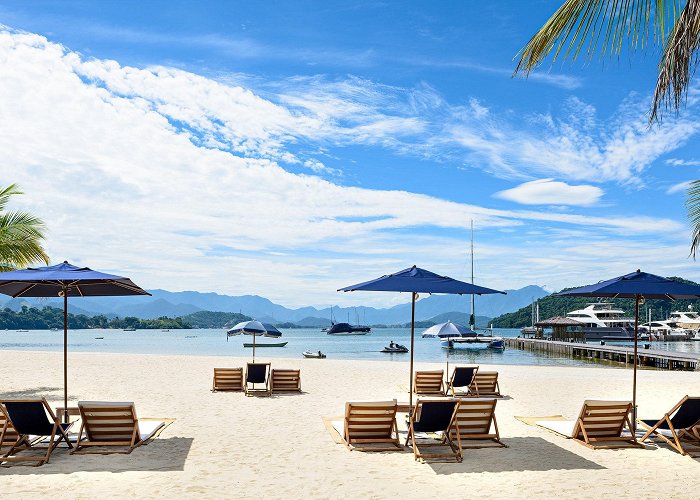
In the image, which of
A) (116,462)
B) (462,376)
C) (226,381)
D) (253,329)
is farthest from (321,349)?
(116,462)

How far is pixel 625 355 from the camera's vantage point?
46.7 meters

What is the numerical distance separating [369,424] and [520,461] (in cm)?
204

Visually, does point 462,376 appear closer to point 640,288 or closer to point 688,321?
point 640,288

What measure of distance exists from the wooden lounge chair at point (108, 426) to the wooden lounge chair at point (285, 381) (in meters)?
6.45

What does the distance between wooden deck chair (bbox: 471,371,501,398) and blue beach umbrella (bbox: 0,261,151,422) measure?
8.32 meters

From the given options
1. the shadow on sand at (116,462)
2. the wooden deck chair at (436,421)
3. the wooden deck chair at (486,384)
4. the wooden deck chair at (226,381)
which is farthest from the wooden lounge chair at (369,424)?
the wooden deck chair at (226,381)

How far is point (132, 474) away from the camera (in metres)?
6.97

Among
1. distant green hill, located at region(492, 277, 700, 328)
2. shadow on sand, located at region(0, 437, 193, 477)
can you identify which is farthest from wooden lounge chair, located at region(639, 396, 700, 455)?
distant green hill, located at region(492, 277, 700, 328)

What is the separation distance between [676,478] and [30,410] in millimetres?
7589

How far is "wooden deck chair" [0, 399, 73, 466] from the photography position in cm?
750

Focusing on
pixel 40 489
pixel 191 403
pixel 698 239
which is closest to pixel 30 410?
pixel 40 489

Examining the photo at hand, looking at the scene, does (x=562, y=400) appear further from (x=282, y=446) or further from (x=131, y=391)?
(x=131, y=391)

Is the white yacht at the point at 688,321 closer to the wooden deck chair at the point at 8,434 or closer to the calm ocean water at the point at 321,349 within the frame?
the calm ocean water at the point at 321,349

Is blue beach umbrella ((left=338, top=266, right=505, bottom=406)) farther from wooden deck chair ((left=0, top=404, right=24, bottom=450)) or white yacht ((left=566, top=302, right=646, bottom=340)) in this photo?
white yacht ((left=566, top=302, right=646, bottom=340))
